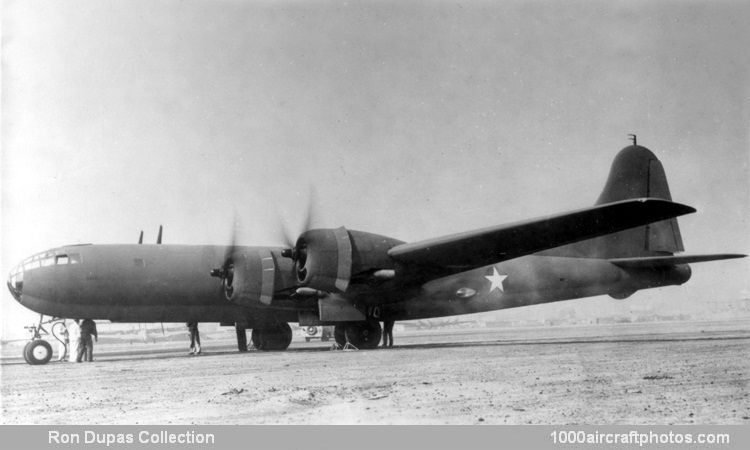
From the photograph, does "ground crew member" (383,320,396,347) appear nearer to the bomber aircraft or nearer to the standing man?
the bomber aircraft

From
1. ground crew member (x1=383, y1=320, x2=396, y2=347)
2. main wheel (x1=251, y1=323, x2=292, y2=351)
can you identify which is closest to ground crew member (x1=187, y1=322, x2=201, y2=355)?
main wheel (x1=251, y1=323, x2=292, y2=351)

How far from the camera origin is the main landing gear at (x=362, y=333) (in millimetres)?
15891

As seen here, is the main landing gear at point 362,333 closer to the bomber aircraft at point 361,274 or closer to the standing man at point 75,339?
the bomber aircraft at point 361,274

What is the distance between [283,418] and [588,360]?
6.38m

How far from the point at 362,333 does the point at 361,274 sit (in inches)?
92.3

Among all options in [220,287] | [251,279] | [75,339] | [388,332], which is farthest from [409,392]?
[75,339]

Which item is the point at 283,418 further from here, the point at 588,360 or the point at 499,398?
the point at 588,360

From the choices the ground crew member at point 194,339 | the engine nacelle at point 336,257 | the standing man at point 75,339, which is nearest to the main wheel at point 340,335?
the engine nacelle at point 336,257

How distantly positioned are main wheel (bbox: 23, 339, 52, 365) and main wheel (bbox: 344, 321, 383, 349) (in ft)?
22.5

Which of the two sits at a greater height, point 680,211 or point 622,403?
point 680,211

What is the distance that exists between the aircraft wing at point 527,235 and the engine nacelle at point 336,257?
0.45 meters
